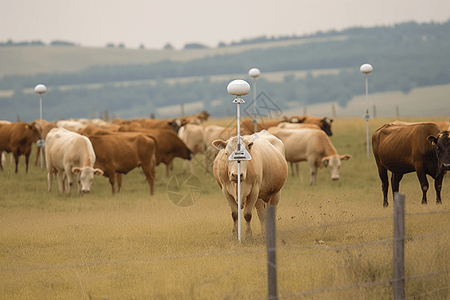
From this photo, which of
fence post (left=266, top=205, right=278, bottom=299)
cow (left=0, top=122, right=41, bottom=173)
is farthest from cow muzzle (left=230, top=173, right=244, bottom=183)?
cow (left=0, top=122, right=41, bottom=173)

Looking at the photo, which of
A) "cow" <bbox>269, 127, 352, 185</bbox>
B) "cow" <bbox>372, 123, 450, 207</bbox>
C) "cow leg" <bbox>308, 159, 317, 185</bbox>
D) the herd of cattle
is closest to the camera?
the herd of cattle

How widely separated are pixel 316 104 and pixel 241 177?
15058 cm

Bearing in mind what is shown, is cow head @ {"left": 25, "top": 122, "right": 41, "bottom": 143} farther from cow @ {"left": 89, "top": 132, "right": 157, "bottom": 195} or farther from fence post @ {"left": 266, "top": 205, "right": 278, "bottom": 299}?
fence post @ {"left": 266, "top": 205, "right": 278, "bottom": 299}

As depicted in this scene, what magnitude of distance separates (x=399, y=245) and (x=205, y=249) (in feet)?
13.1

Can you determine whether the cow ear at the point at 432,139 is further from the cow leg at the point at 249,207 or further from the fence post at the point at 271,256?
the fence post at the point at 271,256

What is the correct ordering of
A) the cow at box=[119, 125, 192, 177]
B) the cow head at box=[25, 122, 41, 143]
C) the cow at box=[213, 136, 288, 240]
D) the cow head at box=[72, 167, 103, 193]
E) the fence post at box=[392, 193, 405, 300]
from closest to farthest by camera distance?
the fence post at box=[392, 193, 405, 300] → the cow at box=[213, 136, 288, 240] → the cow head at box=[72, 167, 103, 193] → the cow at box=[119, 125, 192, 177] → the cow head at box=[25, 122, 41, 143]

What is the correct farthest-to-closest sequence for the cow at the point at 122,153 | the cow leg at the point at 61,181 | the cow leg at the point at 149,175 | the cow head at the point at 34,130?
the cow head at the point at 34,130 < the cow leg at the point at 149,175 < the cow leg at the point at 61,181 < the cow at the point at 122,153

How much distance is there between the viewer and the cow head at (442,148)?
11.0 m

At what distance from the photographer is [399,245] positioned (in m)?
5.68

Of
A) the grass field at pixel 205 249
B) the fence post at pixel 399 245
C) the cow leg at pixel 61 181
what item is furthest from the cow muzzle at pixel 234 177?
the cow leg at pixel 61 181

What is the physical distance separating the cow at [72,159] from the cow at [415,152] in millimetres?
8378

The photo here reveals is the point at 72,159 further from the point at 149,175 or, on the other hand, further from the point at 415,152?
the point at 415,152

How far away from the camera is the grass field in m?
6.55

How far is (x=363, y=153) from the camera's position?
2547 cm
